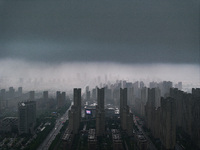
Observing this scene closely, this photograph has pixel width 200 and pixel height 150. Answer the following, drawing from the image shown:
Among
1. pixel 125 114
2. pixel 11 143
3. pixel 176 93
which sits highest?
pixel 176 93

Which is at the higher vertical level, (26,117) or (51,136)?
(26,117)

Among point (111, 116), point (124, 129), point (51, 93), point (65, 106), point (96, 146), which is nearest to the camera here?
point (96, 146)

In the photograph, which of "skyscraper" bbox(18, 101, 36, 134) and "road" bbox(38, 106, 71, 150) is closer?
"road" bbox(38, 106, 71, 150)

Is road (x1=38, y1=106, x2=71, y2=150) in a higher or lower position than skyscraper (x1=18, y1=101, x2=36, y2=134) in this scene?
lower

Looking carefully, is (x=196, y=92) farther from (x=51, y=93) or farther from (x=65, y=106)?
(x=51, y=93)

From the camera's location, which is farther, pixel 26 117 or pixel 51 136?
pixel 26 117

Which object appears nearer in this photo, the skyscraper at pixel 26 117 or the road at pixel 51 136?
the road at pixel 51 136

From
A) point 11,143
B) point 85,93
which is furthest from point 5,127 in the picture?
point 85,93

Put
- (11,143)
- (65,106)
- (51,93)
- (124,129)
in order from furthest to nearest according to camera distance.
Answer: (51,93), (65,106), (124,129), (11,143)

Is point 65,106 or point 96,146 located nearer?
point 96,146

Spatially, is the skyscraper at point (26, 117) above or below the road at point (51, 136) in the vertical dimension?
above

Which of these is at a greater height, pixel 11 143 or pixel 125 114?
pixel 125 114
